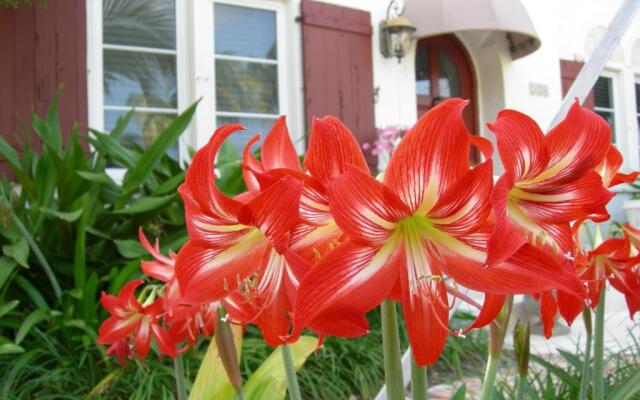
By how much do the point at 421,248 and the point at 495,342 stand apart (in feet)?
0.76

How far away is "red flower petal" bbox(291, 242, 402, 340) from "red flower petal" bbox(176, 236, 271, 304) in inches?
3.8

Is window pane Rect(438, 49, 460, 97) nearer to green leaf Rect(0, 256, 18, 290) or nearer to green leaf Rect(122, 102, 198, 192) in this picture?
green leaf Rect(122, 102, 198, 192)

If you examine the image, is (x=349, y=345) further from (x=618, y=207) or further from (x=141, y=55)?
(x=618, y=207)

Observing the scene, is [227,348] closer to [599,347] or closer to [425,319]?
[425,319]

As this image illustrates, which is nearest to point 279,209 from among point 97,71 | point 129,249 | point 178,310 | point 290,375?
point 290,375

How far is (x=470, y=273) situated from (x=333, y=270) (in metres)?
0.11

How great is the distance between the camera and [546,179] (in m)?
0.49

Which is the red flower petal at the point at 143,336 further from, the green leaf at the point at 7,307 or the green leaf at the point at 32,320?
the green leaf at the point at 7,307

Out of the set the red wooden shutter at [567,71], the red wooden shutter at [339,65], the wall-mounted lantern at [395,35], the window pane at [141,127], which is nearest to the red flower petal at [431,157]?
the window pane at [141,127]

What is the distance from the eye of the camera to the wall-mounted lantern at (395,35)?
18.4ft

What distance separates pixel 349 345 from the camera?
9.33ft

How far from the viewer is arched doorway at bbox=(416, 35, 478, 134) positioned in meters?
6.85

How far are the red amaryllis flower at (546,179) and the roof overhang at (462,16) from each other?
5.56 metres

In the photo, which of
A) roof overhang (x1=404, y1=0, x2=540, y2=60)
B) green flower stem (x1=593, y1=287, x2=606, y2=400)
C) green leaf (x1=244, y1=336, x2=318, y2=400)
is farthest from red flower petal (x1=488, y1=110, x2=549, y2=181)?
roof overhang (x1=404, y1=0, x2=540, y2=60)
